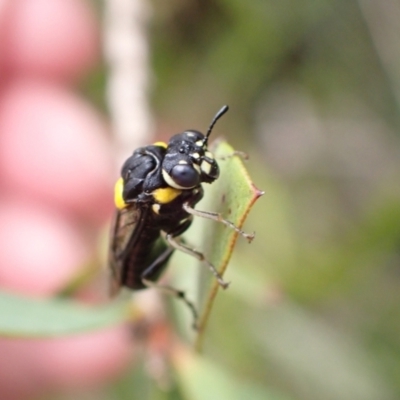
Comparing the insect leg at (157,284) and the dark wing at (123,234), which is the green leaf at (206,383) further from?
the dark wing at (123,234)

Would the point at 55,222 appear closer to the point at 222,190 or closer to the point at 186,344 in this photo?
the point at 186,344

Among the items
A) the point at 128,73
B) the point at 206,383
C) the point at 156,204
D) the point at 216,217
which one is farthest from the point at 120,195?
the point at 128,73

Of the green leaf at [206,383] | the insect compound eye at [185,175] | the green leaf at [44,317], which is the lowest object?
the green leaf at [206,383]

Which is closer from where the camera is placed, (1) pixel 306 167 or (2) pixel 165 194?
(2) pixel 165 194

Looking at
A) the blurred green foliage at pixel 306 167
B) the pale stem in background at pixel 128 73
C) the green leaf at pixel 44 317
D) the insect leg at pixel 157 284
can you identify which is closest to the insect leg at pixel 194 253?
the insect leg at pixel 157 284

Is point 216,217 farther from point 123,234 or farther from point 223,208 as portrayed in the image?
point 123,234

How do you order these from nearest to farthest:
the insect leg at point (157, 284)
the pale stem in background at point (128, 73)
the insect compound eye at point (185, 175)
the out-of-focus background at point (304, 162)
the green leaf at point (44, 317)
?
the green leaf at point (44, 317) < the insect compound eye at point (185, 175) < the insect leg at point (157, 284) < the pale stem in background at point (128, 73) < the out-of-focus background at point (304, 162)

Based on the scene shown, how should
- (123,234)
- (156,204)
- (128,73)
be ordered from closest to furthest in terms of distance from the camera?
(156,204), (123,234), (128,73)
